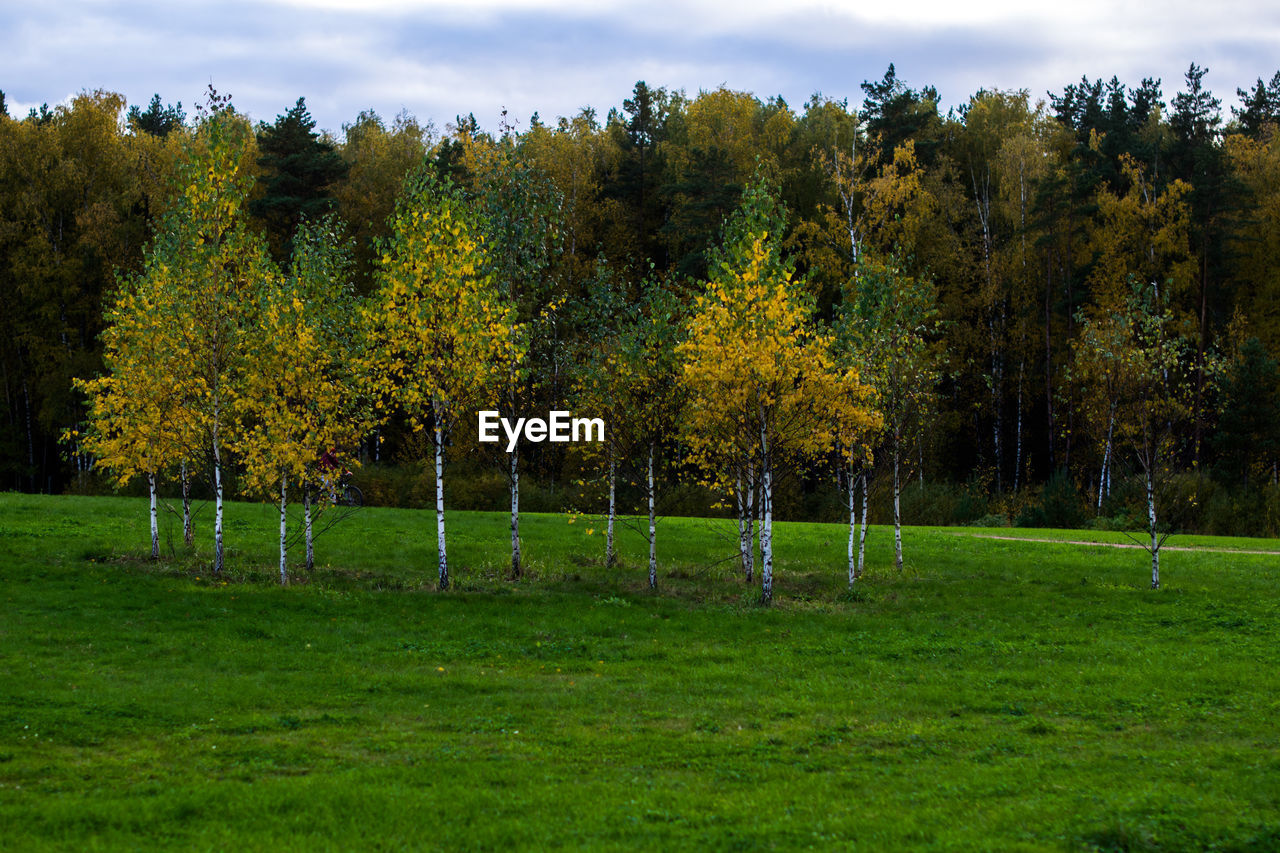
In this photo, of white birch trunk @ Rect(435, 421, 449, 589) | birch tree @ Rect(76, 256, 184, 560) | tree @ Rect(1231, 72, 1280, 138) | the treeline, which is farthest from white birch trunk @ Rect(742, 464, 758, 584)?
tree @ Rect(1231, 72, 1280, 138)

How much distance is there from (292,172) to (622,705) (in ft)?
179

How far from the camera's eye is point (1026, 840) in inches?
392

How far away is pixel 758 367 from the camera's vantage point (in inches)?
993

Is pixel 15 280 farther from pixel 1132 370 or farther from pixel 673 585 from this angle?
pixel 1132 370

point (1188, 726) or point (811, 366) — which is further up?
point (811, 366)

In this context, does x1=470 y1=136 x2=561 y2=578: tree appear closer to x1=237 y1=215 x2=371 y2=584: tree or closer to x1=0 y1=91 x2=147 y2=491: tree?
x1=237 y1=215 x2=371 y2=584: tree

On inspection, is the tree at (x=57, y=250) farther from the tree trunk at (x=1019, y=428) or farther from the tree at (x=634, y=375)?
the tree trunk at (x=1019, y=428)

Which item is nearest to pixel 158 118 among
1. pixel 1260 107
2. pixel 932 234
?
pixel 932 234

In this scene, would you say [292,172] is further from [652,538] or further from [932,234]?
[652,538]

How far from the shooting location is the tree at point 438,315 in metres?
26.4

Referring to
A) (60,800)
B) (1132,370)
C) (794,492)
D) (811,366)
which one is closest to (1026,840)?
(60,800)

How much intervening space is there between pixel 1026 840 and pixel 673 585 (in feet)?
→ 59.6

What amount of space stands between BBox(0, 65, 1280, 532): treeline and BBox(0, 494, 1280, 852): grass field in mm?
26696

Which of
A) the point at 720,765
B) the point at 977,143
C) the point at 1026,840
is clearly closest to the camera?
the point at 1026,840
